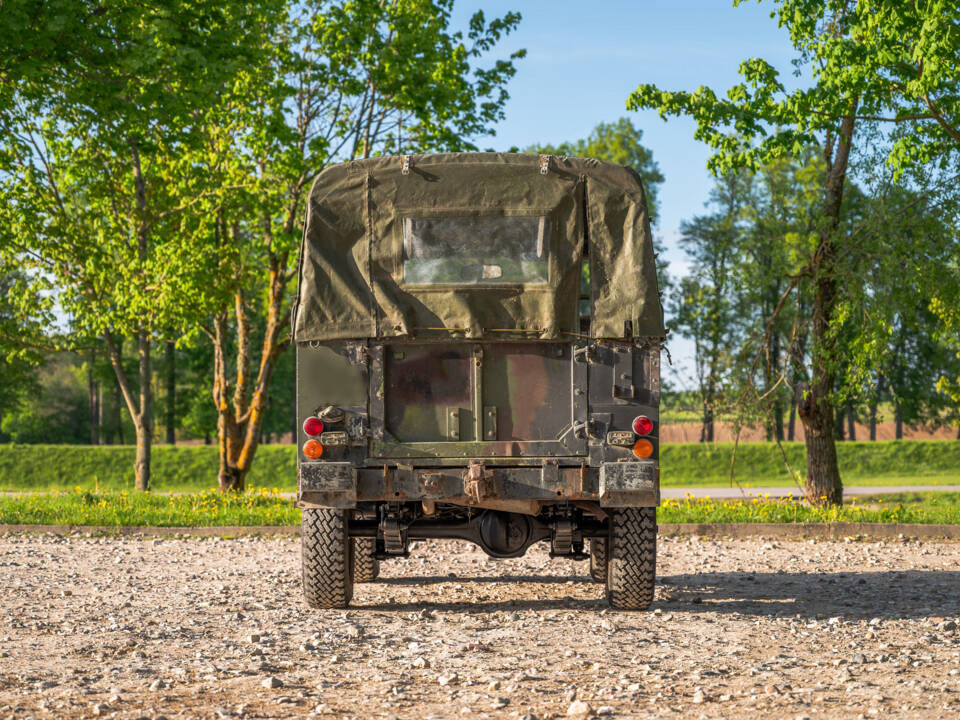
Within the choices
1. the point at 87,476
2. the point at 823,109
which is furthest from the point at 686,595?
the point at 87,476

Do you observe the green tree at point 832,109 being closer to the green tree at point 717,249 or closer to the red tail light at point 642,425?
the red tail light at point 642,425

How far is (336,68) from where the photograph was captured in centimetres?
1911

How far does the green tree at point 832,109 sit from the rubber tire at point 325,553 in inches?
340

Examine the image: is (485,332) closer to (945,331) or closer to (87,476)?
(945,331)

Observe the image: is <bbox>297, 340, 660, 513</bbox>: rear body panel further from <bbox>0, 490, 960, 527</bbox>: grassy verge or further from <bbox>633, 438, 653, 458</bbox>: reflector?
<bbox>0, 490, 960, 527</bbox>: grassy verge

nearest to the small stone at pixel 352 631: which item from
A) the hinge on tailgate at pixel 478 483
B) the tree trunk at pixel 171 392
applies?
the hinge on tailgate at pixel 478 483

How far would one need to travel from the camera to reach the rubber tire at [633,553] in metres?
8.06

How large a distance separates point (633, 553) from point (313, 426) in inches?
97.2

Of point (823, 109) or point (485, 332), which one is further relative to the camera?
point (823, 109)

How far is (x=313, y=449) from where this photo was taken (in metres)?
7.70

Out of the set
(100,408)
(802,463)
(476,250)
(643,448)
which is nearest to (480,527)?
(643,448)

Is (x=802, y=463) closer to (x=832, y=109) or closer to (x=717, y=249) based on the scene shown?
(x=717, y=249)

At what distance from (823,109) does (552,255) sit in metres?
7.50

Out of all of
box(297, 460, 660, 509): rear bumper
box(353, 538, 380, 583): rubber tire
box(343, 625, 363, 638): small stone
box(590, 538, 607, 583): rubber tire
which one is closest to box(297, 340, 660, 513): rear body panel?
box(297, 460, 660, 509): rear bumper
